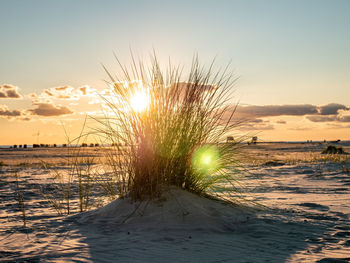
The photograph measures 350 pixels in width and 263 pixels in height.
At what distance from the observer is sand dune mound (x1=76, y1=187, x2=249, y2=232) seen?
3.10 meters

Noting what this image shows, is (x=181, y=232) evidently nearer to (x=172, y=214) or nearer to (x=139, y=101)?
(x=172, y=214)

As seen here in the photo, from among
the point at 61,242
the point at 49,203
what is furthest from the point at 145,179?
the point at 49,203

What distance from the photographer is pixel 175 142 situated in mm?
3459

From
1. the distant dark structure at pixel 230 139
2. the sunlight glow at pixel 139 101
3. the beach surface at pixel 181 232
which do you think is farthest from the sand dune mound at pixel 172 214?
the sunlight glow at pixel 139 101

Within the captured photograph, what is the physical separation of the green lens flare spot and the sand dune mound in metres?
0.33

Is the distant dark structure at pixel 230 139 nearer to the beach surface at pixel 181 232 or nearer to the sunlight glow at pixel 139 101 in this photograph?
the beach surface at pixel 181 232

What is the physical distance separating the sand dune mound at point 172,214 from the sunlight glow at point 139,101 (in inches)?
35.1

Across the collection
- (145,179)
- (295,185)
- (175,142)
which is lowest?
(295,185)

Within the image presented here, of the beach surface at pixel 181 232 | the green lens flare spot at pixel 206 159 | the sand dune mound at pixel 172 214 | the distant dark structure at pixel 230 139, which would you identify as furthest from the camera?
the distant dark structure at pixel 230 139

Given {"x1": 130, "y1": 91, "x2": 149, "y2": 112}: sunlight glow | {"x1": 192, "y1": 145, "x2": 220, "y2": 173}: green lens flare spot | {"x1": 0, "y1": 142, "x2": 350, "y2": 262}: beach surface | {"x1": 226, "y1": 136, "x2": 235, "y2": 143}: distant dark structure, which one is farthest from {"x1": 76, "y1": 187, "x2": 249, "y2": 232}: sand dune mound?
{"x1": 130, "y1": 91, "x2": 149, "y2": 112}: sunlight glow

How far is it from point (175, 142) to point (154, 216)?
765 mm

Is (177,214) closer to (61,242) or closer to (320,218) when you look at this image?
(61,242)

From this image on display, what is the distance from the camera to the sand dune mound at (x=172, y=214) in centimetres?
310

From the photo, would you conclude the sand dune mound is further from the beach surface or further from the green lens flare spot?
the green lens flare spot
